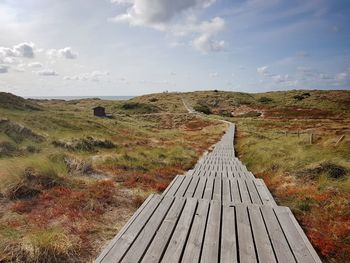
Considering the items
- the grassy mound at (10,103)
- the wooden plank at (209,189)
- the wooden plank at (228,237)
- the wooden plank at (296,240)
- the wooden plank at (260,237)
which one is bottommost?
the wooden plank at (209,189)

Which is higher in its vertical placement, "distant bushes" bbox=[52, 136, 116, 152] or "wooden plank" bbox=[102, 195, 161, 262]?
"wooden plank" bbox=[102, 195, 161, 262]

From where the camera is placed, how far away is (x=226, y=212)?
4.77 m

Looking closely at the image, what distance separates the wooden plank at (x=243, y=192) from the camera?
6.29 m

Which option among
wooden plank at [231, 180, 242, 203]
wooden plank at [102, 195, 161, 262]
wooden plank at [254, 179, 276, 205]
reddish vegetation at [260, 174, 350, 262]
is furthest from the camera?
wooden plank at [231, 180, 242, 203]

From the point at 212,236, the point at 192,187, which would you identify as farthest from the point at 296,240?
the point at 192,187

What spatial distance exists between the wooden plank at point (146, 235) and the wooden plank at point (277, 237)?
167 centimetres

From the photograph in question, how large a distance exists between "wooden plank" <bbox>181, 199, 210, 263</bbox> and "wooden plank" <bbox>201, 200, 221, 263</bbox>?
68 mm

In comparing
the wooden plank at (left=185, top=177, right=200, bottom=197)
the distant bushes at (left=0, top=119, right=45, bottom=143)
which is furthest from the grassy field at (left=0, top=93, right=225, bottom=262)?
the distant bushes at (left=0, top=119, right=45, bottom=143)

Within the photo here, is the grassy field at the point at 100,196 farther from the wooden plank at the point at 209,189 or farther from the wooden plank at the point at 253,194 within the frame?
the wooden plank at the point at 209,189

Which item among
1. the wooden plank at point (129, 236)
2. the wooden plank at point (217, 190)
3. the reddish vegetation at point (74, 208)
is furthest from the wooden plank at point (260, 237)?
the reddish vegetation at point (74, 208)

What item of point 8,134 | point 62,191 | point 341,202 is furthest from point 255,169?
point 8,134

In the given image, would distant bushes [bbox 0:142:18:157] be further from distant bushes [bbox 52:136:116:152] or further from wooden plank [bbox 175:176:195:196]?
wooden plank [bbox 175:176:195:196]

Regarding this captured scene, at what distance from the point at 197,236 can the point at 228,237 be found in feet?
1.44

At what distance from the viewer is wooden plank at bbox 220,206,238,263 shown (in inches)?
134
